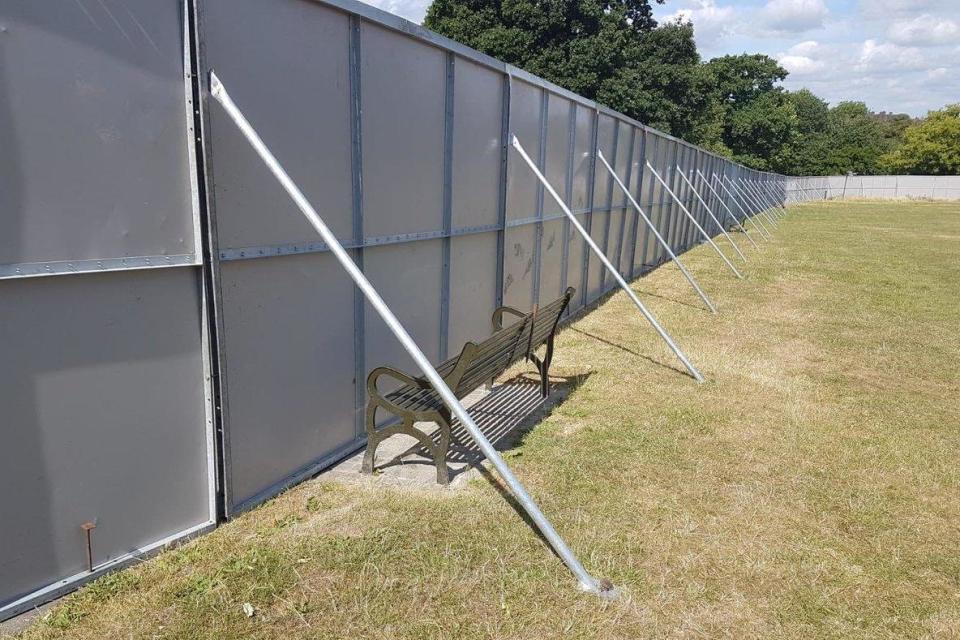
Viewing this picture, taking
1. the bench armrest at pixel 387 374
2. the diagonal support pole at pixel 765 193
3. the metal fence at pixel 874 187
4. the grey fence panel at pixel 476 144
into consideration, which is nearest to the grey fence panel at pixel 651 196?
the grey fence panel at pixel 476 144

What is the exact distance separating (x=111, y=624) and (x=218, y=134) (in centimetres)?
210

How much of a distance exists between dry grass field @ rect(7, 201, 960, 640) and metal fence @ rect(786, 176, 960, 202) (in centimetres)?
5117

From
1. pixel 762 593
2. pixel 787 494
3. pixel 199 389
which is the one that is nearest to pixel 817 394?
pixel 787 494

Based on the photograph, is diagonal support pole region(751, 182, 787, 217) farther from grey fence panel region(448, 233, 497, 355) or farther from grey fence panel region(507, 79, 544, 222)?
grey fence panel region(448, 233, 497, 355)

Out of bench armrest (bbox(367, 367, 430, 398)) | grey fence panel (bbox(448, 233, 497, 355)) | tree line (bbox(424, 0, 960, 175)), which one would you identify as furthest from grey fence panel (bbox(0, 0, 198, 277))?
tree line (bbox(424, 0, 960, 175))

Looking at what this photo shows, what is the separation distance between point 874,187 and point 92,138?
2662 inches

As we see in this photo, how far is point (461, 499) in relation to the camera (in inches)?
151

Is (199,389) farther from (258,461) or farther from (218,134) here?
(218,134)

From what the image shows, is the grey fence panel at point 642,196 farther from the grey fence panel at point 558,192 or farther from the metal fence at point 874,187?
the metal fence at point 874,187

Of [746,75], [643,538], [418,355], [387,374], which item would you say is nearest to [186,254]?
[418,355]

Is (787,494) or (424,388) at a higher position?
(424,388)

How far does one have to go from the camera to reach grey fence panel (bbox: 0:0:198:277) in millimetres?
2469

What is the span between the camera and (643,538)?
3.54 meters

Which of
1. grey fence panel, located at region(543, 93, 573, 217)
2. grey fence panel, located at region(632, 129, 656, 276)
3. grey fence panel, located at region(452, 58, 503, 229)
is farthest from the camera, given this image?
grey fence panel, located at region(632, 129, 656, 276)
